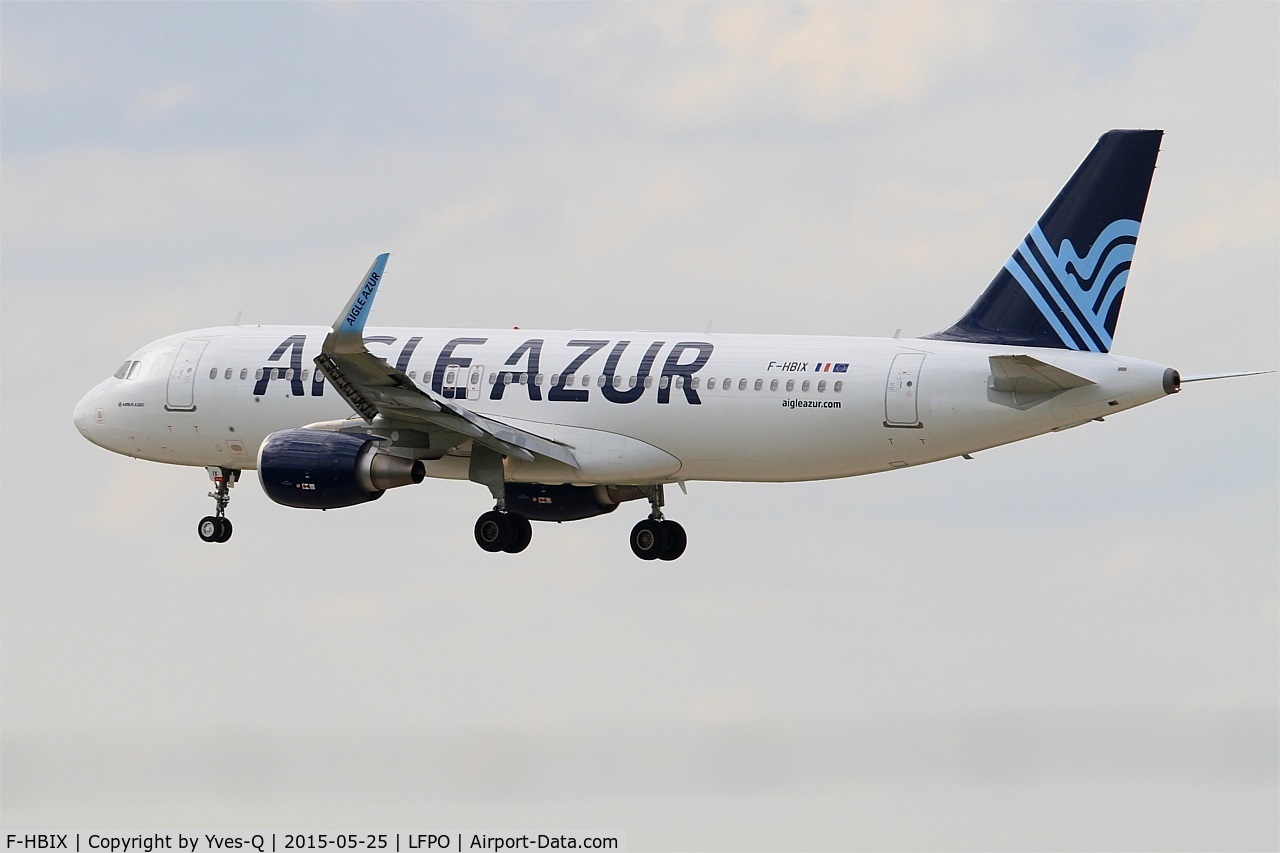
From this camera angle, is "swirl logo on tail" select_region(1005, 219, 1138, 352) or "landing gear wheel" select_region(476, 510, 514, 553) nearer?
"swirl logo on tail" select_region(1005, 219, 1138, 352)

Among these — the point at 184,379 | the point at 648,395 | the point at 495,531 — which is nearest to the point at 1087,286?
the point at 648,395

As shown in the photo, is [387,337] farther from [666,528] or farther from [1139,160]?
[1139,160]

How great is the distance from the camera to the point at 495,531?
47688 mm

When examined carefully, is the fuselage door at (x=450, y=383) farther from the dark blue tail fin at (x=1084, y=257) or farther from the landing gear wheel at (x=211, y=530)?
the dark blue tail fin at (x=1084, y=257)

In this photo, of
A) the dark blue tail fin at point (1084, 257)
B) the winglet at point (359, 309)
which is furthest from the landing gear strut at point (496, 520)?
the dark blue tail fin at point (1084, 257)

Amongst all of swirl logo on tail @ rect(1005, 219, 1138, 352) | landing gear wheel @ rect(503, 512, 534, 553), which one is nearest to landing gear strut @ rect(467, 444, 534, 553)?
landing gear wheel @ rect(503, 512, 534, 553)

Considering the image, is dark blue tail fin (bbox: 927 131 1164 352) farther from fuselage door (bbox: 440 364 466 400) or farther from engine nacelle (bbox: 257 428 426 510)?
engine nacelle (bbox: 257 428 426 510)

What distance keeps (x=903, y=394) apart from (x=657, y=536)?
328 inches

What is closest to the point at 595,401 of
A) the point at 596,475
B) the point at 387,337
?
the point at 596,475

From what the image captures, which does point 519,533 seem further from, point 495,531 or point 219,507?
point 219,507

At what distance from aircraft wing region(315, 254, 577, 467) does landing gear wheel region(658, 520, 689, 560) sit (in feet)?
13.1

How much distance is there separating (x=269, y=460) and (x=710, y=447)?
29.8ft

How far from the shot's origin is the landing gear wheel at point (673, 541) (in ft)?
162

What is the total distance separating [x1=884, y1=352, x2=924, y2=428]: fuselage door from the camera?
4328cm
